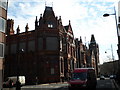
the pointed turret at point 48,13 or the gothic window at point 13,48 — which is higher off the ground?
the pointed turret at point 48,13

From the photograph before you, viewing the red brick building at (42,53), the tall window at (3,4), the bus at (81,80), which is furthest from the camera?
the red brick building at (42,53)

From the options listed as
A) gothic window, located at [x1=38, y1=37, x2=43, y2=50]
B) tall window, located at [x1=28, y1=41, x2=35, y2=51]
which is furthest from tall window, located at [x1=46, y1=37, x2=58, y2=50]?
tall window, located at [x1=28, y1=41, x2=35, y2=51]

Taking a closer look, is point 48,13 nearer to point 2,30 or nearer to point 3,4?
point 3,4

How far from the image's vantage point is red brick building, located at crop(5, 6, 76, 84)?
146 feet

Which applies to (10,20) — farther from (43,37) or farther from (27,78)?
(27,78)

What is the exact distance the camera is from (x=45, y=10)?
50031 mm

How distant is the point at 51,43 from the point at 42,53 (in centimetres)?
355

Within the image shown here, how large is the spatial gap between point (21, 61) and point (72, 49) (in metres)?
18.6

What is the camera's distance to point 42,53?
146 ft

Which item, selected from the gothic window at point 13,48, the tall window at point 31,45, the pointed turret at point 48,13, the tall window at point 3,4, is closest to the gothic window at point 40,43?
the tall window at point 31,45

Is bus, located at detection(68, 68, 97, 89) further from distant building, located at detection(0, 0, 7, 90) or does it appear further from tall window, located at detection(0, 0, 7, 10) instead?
tall window, located at detection(0, 0, 7, 10)

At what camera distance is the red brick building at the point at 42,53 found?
4441cm

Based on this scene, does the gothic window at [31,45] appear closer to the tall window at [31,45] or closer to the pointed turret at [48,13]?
the tall window at [31,45]

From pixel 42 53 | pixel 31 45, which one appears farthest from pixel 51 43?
pixel 31 45
